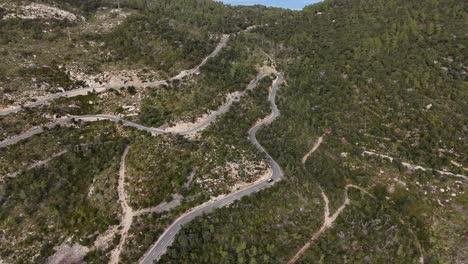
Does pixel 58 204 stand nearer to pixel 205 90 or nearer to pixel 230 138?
pixel 230 138

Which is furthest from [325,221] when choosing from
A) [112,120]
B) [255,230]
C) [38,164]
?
[38,164]

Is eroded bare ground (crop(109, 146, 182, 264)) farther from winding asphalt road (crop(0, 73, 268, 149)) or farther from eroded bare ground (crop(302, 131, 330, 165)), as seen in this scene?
eroded bare ground (crop(302, 131, 330, 165))

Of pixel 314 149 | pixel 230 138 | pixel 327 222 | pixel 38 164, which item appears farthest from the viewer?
pixel 314 149

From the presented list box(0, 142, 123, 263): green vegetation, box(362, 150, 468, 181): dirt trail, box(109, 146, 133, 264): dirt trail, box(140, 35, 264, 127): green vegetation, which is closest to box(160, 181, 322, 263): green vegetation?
box(109, 146, 133, 264): dirt trail

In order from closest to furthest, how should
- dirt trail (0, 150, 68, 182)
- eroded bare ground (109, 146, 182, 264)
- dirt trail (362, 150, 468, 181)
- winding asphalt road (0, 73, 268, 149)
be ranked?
eroded bare ground (109, 146, 182, 264) → dirt trail (0, 150, 68, 182) → winding asphalt road (0, 73, 268, 149) → dirt trail (362, 150, 468, 181)

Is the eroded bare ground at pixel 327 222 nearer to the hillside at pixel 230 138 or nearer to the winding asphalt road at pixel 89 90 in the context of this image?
the hillside at pixel 230 138

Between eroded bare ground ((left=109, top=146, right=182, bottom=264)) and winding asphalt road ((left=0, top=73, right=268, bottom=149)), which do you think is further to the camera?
winding asphalt road ((left=0, top=73, right=268, bottom=149))

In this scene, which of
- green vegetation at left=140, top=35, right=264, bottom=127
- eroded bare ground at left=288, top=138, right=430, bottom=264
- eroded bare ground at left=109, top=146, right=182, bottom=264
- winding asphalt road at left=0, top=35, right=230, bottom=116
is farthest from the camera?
green vegetation at left=140, top=35, right=264, bottom=127

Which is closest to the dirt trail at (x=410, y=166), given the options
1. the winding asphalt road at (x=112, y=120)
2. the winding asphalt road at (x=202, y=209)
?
the winding asphalt road at (x=202, y=209)
